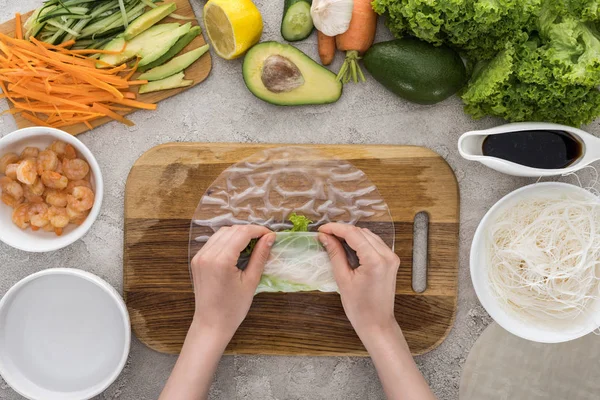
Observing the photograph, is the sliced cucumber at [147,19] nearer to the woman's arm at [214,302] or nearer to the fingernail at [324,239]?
the woman's arm at [214,302]

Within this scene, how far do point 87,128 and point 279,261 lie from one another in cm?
67

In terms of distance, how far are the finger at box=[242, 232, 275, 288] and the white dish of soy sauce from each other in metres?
0.55

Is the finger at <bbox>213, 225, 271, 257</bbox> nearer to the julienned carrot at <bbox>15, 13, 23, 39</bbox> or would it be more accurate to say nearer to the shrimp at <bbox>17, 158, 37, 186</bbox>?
the shrimp at <bbox>17, 158, 37, 186</bbox>

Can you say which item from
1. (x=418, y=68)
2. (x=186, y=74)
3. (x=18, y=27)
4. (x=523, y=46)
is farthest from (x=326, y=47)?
(x=18, y=27)

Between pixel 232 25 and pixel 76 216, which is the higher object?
pixel 232 25

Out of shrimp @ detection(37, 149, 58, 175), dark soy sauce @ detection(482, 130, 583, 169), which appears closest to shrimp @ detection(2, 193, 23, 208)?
shrimp @ detection(37, 149, 58, 175)

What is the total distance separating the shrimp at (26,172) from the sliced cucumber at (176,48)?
393 mm

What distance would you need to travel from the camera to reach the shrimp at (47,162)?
150 cm

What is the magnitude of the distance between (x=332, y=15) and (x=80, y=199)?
0.82 meters

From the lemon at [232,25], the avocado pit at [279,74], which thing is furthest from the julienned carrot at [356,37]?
the lemon at [232,25]

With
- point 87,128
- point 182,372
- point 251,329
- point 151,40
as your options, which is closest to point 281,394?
point 251,329

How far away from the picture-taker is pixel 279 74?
5.01 ft

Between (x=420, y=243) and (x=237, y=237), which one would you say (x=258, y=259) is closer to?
(x=237, y=237)

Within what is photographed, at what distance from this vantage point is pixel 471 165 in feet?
5.26
